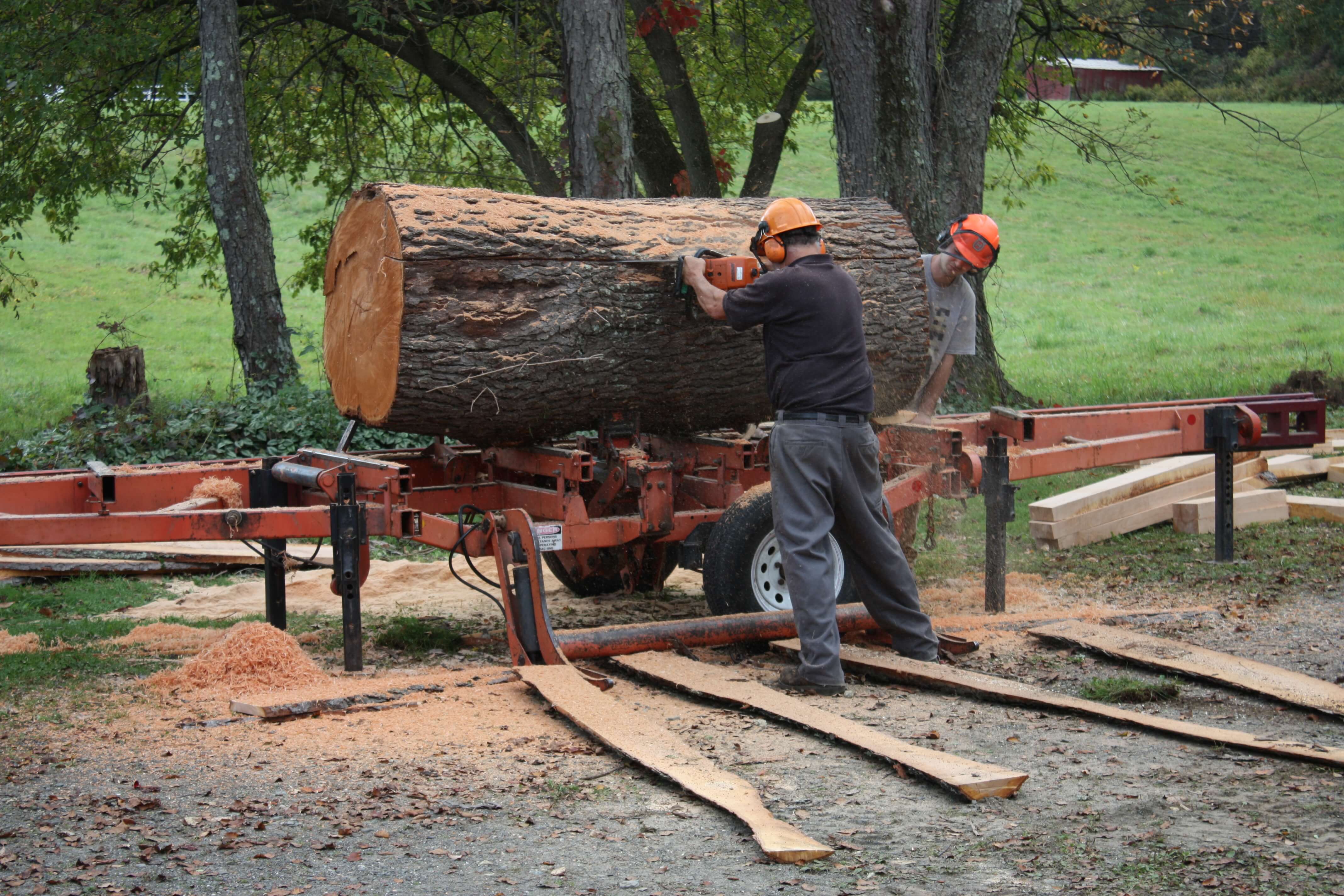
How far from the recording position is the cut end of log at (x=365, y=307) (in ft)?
18.9

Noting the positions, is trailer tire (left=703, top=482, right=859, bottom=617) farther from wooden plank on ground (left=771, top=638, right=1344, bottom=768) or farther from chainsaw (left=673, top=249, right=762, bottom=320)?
chainsaw (left=673, top=249, right=762, bottom=320)

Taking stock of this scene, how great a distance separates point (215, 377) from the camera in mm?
17406

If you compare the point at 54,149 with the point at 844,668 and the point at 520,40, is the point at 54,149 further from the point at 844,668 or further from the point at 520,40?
the point at 844,668

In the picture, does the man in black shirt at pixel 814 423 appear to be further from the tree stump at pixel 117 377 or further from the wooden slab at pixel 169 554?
the tree stump at pixel 117 377

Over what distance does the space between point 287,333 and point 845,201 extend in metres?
6.08

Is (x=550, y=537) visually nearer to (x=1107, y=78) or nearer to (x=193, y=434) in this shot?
(x=193, y=434)

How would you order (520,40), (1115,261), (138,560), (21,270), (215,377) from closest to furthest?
1. (138,560)
2. (520,40)
3. (215,377)
4. (21,270)
5. (1115,261)

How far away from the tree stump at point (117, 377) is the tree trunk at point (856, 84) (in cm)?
626

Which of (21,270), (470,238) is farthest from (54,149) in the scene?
(21,270)

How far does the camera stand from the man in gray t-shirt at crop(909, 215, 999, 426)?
6.95 m

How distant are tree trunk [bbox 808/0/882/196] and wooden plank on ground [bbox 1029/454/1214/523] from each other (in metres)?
2.80

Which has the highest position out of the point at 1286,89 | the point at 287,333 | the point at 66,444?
the point at 1286,89

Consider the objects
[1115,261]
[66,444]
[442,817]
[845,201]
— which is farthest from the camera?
[1115,261]

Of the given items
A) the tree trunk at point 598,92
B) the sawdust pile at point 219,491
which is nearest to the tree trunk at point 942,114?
the tree trunk at point 598,92
